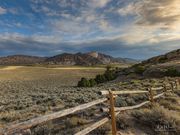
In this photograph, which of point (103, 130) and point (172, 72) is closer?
point (103, 130)

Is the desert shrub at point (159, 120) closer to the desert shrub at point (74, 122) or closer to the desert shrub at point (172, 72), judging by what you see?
the desert shrub at point (74, 122)

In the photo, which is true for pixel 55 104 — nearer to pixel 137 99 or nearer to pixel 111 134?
pixel 137 99

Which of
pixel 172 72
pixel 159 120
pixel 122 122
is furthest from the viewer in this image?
pixel 172 72

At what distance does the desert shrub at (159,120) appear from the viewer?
8.84m

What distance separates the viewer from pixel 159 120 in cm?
943

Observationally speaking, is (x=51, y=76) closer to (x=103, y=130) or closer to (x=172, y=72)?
(x=172, y=72)

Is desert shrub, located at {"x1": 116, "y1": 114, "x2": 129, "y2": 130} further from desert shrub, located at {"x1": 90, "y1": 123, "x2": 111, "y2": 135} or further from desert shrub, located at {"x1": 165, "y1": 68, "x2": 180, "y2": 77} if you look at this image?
desert shrub, located at {"x1": 165, "y1": 68, "x2": 180, "y2": 77}

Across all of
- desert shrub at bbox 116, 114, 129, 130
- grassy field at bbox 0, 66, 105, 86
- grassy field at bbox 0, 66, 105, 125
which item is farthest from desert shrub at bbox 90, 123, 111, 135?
grassy field at bbox 0, 66, 105, 86

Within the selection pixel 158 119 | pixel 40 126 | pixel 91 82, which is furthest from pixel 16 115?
pixel 91 82

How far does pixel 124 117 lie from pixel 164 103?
166 inches

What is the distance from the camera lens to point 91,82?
4353 centimetres

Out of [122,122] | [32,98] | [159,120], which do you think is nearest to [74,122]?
[122,122]

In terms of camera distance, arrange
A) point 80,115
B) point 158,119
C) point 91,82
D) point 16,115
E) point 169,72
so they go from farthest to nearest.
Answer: point 91,82 < point 169,72 < point 16,115 < point 80,115 < point 158,119

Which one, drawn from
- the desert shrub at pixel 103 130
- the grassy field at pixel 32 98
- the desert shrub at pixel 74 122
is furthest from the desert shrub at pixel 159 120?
the grassy field at pixel 32 98
